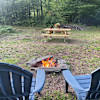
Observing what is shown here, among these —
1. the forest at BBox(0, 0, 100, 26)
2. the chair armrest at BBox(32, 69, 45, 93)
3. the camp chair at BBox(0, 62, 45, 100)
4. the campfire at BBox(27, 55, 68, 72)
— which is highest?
the forest at BBox(0, 0, 100, 26)

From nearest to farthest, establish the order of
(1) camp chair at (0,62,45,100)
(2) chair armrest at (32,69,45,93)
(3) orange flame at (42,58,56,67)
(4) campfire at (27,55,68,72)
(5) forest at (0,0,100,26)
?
(1) camp chair at (0,62,45,100) < (2) chair armrest at (32,69,45,93) < (4) campfire at (27,55,68,72) < (3) orange flame at (42,58,56,67) < (5) forest at (0,0,100,26)

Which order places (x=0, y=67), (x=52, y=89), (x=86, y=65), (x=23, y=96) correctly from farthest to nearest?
(x=86, y=65) → (x=52, y=89) → (x=23, y=96) → (x=0, y=67)

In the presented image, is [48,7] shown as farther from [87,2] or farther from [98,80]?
[98,80]

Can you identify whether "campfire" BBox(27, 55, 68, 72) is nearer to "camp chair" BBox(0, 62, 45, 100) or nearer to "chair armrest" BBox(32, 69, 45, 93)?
"chair armrest" BBox(32, 69, 45, 93)

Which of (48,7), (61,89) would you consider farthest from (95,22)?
(61,89)

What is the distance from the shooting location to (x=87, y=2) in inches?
584

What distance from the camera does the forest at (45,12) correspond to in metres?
14.6

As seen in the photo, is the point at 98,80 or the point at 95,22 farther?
the point at 95,22

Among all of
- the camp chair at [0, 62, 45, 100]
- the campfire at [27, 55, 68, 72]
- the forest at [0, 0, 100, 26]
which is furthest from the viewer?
the forest at [0, 0, 100, 26]

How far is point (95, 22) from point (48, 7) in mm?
6891

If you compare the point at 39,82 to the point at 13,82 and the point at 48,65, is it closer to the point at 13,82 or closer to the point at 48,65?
the point at 13,82

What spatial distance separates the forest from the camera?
14.6 meters

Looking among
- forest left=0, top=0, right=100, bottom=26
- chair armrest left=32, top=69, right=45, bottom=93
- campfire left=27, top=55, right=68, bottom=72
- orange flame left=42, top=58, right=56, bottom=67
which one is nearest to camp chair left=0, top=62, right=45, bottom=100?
chair armrest left=32, top=69, right=45, bottom=93

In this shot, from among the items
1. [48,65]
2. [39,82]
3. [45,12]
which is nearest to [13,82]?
[39,82]
